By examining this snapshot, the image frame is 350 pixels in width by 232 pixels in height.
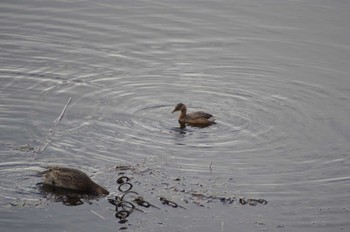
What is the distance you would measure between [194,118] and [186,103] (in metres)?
1.04

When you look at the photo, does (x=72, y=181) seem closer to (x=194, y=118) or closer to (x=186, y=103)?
(x=194, y=118)

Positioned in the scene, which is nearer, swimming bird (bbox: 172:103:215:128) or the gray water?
the gray water

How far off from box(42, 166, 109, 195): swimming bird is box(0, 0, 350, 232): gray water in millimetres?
239

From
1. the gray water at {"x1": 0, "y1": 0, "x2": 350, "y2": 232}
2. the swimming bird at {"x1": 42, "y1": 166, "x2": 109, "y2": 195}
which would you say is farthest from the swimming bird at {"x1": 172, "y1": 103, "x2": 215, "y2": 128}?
the swimming bird at {"x1": 42, "y1": 166, "x2": 109, "y2": 195}

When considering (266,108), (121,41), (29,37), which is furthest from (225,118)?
(29,37)

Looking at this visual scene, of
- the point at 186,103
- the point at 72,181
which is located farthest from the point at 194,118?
the point at 72,181

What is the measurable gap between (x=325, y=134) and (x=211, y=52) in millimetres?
4463

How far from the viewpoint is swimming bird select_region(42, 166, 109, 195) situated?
36.3ft

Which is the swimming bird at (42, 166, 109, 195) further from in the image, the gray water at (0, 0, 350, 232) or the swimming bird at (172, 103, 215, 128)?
the swimming bird at (172, 103, 215, 128)

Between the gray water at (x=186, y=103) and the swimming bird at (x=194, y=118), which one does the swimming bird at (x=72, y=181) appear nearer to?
the gray water at (x=186, y=103)

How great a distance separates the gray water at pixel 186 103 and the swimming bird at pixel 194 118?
0.15 m

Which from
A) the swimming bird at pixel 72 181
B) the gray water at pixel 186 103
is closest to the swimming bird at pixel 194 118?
the gray water at pixel 186 103

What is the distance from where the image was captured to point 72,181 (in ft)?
36.6

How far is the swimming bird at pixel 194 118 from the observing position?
1475 cm
